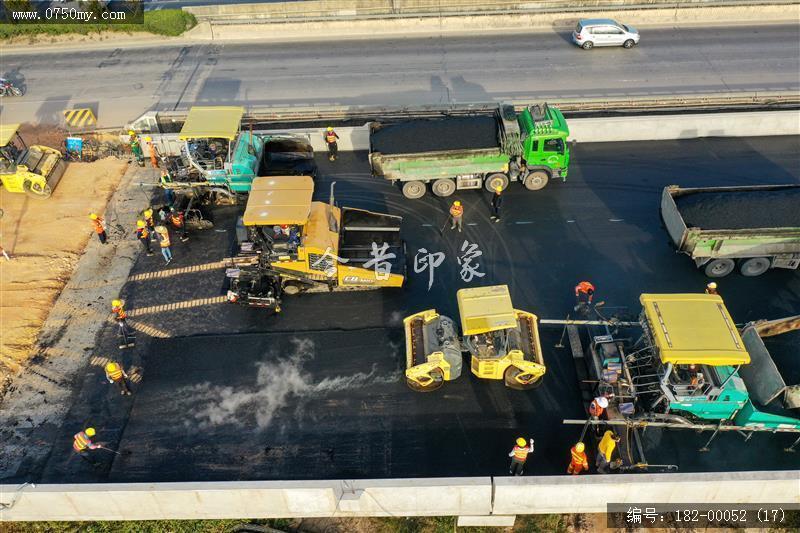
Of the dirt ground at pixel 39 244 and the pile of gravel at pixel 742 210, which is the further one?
the dirt ground at pixel 39 244

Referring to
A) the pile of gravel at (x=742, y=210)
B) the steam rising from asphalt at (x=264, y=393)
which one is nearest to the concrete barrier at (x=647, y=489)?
the steam rising from asphalt at (x=264, y=393)

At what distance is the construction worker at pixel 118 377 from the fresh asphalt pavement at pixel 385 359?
0.77ft

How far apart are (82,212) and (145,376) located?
28.0 ft

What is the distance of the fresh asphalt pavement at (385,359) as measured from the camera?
44.0ft

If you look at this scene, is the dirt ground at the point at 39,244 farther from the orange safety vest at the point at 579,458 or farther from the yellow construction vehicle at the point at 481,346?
the orange safety vest at the point at 579,458

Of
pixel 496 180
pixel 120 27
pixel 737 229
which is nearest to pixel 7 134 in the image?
pixel 120 27

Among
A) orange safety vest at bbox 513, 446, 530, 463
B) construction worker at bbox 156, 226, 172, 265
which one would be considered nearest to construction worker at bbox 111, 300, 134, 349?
construction worker at bbox 156, 226, 172, 265

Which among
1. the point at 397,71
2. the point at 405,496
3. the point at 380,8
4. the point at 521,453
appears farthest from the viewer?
the point at 380,8

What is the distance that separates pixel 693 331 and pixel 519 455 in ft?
15.1

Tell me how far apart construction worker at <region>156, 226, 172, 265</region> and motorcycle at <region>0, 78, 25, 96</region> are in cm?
1534

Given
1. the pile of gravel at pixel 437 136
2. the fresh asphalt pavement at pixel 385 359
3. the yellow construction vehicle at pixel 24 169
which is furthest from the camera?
the yellow construction vehicle at pixel 24 169

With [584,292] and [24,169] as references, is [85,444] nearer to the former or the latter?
[24,169]

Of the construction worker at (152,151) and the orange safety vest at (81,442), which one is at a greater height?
the construction worker at (152,151)

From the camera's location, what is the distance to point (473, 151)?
1903 cm
